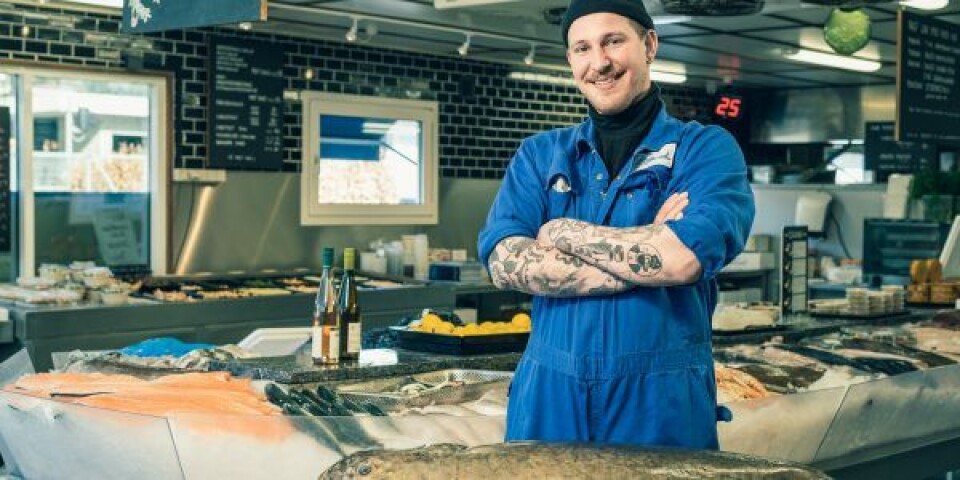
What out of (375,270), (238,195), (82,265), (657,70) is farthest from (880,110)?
(82,265)

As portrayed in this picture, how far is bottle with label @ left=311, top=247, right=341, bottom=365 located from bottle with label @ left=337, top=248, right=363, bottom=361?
3cm

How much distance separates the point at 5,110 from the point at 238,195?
1.73 m

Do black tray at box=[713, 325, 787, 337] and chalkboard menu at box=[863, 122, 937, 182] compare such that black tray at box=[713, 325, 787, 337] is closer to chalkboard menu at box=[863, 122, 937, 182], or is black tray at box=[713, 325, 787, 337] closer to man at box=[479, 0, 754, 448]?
man at box=[479, 0, 754, 448]

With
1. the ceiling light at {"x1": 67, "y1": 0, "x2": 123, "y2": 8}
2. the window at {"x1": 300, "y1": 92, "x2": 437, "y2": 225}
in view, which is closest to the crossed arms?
the ceiling light at {"x1": 67, "y1": 0, "x2": 123, "y2": 8}

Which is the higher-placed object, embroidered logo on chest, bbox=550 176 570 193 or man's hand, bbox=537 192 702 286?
embroidered logo on chest, bbox=550 176 570 193

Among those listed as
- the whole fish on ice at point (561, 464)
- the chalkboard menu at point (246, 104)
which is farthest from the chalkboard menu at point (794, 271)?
the chalkboard menu at point (246, 104)

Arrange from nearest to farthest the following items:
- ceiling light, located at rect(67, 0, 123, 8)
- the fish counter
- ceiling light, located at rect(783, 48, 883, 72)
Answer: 1. the fish counter
2. ceiling light, located at rect(67, 0, 123, 8)
3. ceiling light, located at rect(783, 48, 883, 72)

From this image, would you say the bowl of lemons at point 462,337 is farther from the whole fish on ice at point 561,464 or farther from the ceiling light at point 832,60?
the ceiling light at point 832,60

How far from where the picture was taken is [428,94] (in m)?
9.88

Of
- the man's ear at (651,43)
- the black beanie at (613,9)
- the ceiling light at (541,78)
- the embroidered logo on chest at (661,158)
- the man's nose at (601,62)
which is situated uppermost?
the ceiling light at (541,78)

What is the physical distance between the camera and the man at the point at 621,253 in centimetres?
246

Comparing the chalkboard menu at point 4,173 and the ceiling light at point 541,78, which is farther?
the ceiling light at point 541,78

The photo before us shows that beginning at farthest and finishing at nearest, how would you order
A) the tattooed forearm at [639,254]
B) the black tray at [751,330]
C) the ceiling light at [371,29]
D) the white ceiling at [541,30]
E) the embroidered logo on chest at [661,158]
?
1. the ceiling light at [371,29]
2. the white ceiling at [541,30]
3. the black tray at [751,330]
4. the embroidered logo on chest at [661,158]
5. the tattooed forearm at [639,254]

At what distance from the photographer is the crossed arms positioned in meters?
2.44
